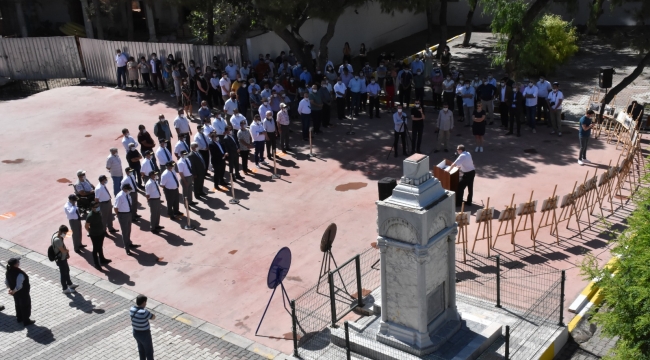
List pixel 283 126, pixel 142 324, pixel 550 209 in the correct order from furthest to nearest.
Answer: pixel 283 126 → pixel 550 209 → pixel 142 324

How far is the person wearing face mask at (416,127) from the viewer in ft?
66.0

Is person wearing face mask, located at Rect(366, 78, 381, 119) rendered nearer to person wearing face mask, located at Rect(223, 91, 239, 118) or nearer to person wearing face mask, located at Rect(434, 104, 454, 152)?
person wearing face mask, located at Rect(434, 104, 454, 152)

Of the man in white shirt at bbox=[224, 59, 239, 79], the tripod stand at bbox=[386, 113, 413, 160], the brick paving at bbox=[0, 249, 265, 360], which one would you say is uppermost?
the man in white shirt at bbox=[224, 59, 239, 79]

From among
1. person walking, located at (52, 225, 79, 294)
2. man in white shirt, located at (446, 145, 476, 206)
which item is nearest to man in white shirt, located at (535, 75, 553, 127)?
man in white shirt, located at (446, 145, 476, 206)

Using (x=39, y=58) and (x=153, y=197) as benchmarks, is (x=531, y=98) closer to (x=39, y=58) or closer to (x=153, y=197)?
(x=153, y=197)

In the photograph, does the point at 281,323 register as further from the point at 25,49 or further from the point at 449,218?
the point at 25,49

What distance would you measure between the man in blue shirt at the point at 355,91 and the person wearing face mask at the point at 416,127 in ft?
11.9

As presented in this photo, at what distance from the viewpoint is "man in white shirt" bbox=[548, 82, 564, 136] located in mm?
21516

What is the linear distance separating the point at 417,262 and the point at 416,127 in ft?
32.4

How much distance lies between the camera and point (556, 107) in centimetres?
2161

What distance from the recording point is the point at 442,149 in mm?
20938

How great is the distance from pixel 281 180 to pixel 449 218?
852 centimetres

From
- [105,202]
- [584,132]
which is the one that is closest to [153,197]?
[105,202]

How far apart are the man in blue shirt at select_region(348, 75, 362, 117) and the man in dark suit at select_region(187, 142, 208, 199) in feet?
23.3
